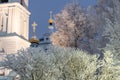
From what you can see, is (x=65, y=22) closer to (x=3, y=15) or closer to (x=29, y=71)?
(x=29, y=71)

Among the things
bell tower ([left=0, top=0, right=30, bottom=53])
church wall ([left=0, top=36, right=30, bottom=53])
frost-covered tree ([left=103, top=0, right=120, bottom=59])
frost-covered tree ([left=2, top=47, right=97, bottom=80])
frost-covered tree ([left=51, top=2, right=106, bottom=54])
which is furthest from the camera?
bell tower ([left=0, top=0, right=30, bottom=53])

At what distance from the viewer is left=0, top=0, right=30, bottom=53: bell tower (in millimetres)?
30859

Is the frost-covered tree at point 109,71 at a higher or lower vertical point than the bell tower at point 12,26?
lower

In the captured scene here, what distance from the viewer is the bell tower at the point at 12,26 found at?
101ft

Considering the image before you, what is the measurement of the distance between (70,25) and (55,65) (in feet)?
32.3

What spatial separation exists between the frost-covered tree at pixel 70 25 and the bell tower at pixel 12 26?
12605 mm

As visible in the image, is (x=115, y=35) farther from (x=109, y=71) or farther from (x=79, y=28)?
(x=79, y=28)

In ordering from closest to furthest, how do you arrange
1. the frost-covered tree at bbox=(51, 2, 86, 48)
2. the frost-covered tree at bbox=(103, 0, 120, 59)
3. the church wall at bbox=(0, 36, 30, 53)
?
the frost-covered tree at bbox=(103, 0, 120, 59), the frost-covered tree at bbox=(51, 2, 86, 48), the church wall at bbox=(0, 36, 30, 53)

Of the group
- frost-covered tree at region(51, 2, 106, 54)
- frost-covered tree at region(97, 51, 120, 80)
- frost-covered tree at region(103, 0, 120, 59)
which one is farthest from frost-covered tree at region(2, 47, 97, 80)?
frost-covered tree at region(51, 2, 106, 54)

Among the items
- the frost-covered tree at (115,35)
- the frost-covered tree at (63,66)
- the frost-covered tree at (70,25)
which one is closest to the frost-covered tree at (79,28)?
the frost-covered tree at (70,25)

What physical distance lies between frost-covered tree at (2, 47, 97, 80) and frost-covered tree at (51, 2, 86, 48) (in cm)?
898

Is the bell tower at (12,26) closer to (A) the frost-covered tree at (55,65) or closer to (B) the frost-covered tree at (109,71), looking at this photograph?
(A) the frost-covered tree at (55,65)

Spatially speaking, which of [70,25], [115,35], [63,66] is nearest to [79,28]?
[70,25]

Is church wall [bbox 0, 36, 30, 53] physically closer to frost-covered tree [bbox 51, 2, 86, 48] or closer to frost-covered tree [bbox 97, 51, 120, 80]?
frost-covered tree [bbox 51, 2, 86, 48]
